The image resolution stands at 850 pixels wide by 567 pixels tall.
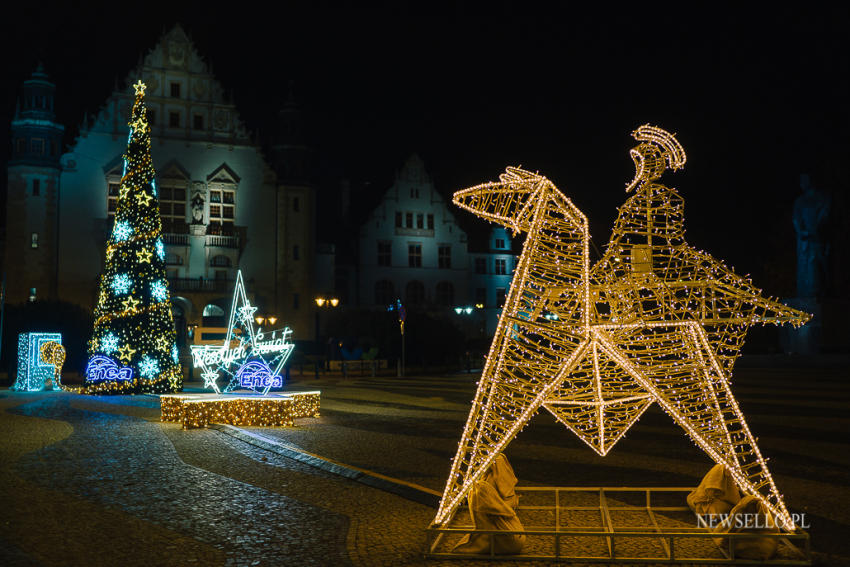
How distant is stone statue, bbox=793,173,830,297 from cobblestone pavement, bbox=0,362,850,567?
14069 mm

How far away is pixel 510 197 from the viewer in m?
6.49

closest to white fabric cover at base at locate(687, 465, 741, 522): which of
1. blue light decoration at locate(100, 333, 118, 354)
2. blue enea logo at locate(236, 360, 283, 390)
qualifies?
blue enea logo at locate(236, 360, 283, 390)

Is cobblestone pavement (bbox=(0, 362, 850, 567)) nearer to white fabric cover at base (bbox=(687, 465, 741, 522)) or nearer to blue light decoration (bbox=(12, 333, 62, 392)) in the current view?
white fabric cover at base (bbox=(687, 465, 741, 522))

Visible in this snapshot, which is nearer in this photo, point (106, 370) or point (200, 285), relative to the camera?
point (106, 370)

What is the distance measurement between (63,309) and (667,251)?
111 feet

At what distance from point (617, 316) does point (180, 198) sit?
40989mm

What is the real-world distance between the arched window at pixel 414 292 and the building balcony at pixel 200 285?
41.0ft

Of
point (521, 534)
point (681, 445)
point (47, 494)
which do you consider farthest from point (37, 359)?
point (521, 534)

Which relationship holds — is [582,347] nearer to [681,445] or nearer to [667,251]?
[667,251]

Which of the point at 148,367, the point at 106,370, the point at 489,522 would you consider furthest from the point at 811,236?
the point at 489,522

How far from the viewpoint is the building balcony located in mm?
42656

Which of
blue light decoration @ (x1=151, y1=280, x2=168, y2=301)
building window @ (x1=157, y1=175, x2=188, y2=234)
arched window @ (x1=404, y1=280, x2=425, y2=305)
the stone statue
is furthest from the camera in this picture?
arched window @ (x1=404, y1=280, x2=425, y2=305)

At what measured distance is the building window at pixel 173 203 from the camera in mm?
43375

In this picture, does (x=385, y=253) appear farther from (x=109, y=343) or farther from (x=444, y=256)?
(x=109, y=343)
